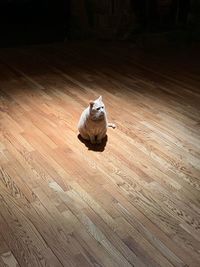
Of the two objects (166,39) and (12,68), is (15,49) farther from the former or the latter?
(166,39)

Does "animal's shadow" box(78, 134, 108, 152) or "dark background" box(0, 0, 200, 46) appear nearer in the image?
"animal's shadow" box(78, 134, 108, 152)

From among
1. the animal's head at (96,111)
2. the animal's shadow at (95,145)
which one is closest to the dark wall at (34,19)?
the animal's shadow at (95,145)

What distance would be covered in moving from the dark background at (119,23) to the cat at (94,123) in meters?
3.23

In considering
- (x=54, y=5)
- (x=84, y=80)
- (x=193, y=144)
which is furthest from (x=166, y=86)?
(x=54, y=5)

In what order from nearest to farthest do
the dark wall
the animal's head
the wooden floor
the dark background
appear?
the wooden floor, the animal's head, the dark background, the dark wall

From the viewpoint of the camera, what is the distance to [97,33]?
5965 millimetres

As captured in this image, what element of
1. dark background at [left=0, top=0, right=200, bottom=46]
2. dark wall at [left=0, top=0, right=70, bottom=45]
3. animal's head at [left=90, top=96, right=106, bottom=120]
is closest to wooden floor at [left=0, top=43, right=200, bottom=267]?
animal's head at [left=90, top=96, right=106, bottom=120]

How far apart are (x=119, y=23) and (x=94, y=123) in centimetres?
356

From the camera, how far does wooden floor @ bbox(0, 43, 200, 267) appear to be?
6.09ft

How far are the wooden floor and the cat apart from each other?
0.08m

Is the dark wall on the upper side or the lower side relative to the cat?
lower

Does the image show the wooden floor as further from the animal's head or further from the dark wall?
the dark wall

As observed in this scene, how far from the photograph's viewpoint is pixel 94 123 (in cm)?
263

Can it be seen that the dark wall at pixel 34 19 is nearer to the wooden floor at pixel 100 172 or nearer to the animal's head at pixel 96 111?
the wooden floor at pixel 100 172
